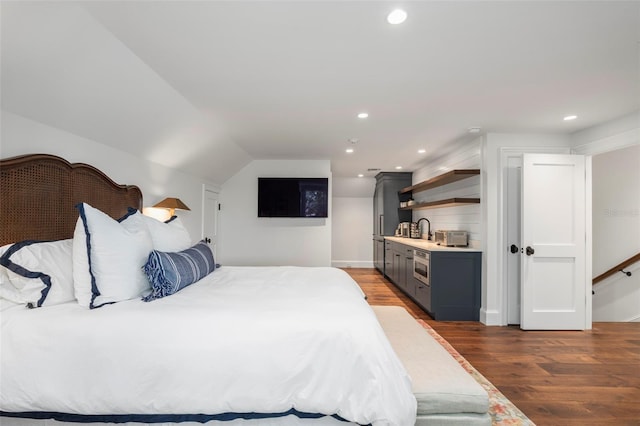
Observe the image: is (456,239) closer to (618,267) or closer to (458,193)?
(458,193)

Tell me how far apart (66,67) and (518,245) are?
4.70m

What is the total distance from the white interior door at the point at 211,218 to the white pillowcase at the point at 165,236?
7.32ft

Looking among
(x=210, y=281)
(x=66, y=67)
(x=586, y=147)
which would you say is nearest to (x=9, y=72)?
(x=66, y=67)

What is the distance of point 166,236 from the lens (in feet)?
7.29

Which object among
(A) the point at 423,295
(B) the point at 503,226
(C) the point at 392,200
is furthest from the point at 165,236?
(C) the point at 392,200

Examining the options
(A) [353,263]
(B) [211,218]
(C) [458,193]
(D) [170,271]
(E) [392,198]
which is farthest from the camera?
(A) [353,263]

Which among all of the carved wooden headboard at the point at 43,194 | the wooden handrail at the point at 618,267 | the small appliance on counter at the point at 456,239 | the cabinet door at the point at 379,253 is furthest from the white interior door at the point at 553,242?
the carved wooden headboard at the point at 43,194

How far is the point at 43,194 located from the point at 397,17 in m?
2.42

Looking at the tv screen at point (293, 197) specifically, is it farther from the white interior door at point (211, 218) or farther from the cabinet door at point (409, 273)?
the cabinet door at point (409, 273)

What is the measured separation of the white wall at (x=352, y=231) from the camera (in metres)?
7.84

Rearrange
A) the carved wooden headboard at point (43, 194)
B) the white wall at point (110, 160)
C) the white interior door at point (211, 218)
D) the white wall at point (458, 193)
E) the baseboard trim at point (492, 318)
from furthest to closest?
1. the white interior door at point (211, 218)
2. the white wall at point (458, 193)
3. the baseboard trim at point (492, 318)
4. the white wall at point (110, 160)
5. the carved wooden headboard at point (43, 194)

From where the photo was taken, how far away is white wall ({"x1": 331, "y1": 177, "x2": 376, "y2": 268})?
7.84m

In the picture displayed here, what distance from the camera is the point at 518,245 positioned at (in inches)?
144

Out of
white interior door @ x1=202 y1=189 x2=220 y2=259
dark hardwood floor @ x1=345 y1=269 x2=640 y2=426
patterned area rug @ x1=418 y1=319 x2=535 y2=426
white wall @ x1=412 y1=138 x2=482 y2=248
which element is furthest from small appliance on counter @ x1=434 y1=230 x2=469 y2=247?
white interior door @ x1=202 y1=189 x2=220 y2=259
